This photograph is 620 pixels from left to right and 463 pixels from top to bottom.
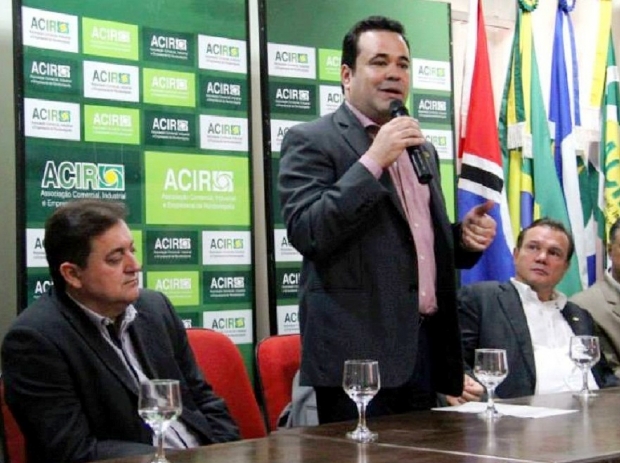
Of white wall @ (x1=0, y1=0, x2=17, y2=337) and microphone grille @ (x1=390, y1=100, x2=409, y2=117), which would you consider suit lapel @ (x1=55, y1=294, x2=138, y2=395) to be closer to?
microphone grille @ (x1=390, y1=100, x2=409, y2=117)

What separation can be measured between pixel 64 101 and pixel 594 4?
313 centimetres

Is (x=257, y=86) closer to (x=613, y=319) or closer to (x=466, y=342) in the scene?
(x=466, y=342)

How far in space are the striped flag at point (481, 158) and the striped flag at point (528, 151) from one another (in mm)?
209

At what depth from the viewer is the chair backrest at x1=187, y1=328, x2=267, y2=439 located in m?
3.15

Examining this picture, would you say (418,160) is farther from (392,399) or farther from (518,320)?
(518,320)

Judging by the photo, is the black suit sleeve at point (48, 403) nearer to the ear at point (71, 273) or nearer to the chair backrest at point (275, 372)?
the ear at point (71, 273)

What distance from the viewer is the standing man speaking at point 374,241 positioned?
7.90 ft

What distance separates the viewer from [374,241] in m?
2.53

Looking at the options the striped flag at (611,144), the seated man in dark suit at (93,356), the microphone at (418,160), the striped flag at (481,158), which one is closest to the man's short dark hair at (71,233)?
the seated man in dark suit at (93,356)

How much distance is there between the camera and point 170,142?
3.73 m

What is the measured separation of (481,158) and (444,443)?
2.73 m

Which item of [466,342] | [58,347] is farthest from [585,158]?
[58,347]

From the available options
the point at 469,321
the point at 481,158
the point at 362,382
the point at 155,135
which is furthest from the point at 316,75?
the point at 362,382

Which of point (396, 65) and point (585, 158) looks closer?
point (396, 65)
